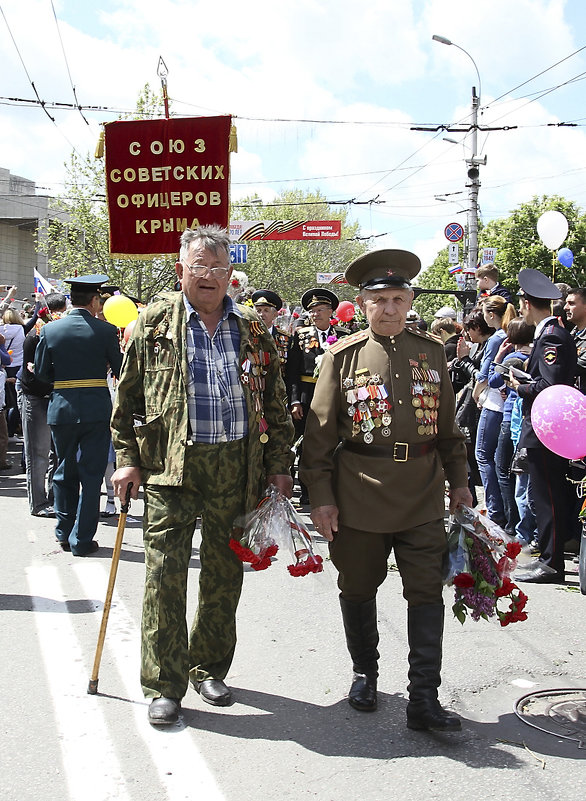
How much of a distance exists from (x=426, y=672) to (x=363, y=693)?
40 cm

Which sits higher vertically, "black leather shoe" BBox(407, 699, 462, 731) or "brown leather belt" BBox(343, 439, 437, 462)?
"brown leather belt" BBox(343, 439, 437, 462)

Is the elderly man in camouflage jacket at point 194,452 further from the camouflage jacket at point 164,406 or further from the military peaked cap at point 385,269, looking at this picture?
the military peaked cap at point 385,269

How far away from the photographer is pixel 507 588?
3.84 meters

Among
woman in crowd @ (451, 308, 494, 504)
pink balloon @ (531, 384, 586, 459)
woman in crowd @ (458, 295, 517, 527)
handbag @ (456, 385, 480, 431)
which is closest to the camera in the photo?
pink balloon @ (531, 384, 586, 459)

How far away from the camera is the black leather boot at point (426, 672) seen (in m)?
3.61

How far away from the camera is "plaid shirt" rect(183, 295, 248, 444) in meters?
3.86

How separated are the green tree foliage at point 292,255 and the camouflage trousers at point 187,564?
165ft

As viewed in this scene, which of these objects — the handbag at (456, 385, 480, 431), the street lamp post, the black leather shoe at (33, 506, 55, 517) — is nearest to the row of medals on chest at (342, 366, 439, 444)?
the handbag at (456, 385, 480, 431)

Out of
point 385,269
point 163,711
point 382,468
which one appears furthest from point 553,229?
point 163,711

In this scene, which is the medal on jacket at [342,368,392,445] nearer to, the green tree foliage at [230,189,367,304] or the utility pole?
the utility pole

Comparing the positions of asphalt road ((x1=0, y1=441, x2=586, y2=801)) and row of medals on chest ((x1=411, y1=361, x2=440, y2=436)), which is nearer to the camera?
asphalt road ((x1=0, y1=441, x2=586, y2=801))

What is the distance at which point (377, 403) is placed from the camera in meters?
3.81

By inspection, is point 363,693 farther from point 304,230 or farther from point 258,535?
point 304,230

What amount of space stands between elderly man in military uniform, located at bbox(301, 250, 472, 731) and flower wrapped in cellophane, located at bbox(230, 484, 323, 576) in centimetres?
11
